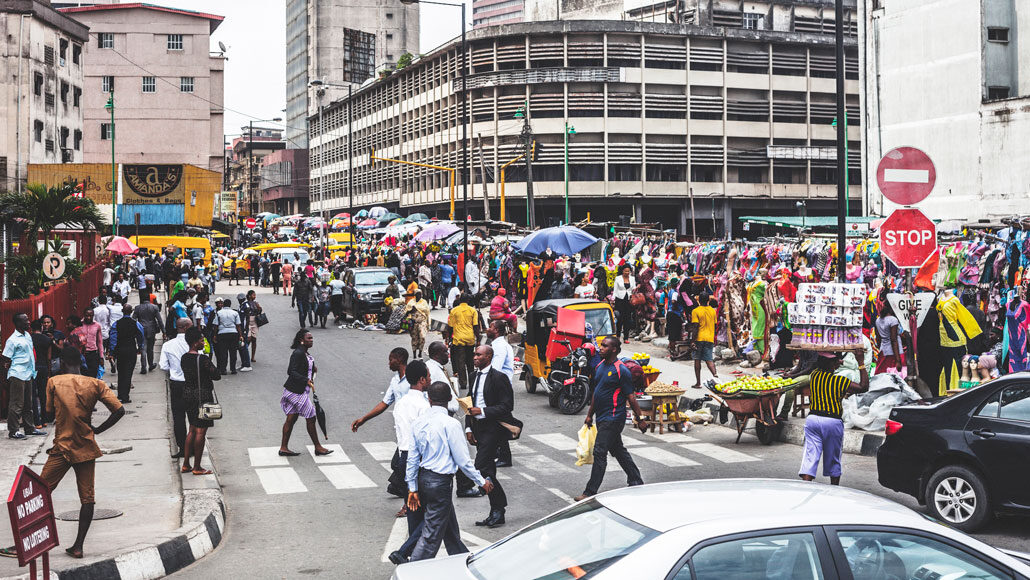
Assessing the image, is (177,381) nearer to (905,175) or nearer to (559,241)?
(905,175)

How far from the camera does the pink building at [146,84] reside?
82.8 meters

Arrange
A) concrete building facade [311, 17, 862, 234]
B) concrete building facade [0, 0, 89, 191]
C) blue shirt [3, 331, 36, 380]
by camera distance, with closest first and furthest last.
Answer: blue shirt [3, 331, 36, 380] → concrete building facade [0, 0, 89, 191] → concrete building facade [311, 17, 862, 234]

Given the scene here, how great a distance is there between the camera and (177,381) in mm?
13125

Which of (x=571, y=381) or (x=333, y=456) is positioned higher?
(x=571, y=381)

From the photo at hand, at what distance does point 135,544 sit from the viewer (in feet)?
28.5

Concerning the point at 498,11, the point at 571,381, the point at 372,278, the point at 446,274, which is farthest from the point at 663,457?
the point at 498,11

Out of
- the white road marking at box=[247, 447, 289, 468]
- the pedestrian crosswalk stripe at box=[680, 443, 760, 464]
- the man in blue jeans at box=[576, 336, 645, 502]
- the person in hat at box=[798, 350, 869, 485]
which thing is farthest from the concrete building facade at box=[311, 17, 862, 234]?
the person in hat at box=[798, 350, 869, 485]

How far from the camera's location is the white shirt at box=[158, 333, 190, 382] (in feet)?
42.8

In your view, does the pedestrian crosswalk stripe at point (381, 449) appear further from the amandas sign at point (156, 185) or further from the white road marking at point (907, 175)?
the amandas sign at point (156, 185)

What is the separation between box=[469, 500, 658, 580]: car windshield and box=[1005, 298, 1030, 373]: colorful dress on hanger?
12734mm

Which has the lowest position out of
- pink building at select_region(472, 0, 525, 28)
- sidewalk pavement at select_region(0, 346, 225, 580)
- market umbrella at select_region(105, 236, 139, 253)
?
sidewalk pavement at select_region(0, 346, 225, 580)

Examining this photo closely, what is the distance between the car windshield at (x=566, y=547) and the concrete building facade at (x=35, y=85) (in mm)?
59493

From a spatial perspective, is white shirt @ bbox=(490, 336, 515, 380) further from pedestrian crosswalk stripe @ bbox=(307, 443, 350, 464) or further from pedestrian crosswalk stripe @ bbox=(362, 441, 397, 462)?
pedestrian crosswalk stripe @ bbox=(307, 443, 350, 464)

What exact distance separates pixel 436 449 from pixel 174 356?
262 inches
